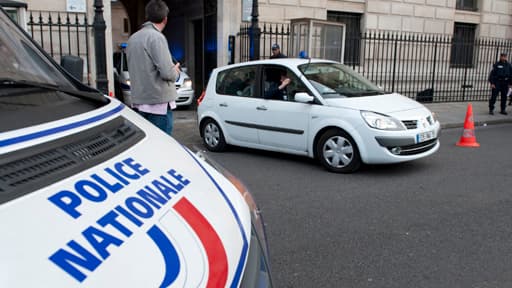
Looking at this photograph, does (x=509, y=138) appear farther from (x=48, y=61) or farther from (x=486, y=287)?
(x=48, y=61)

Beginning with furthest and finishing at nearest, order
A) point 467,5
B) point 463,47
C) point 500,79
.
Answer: point 467,5 < point 463,47 < point 500,79

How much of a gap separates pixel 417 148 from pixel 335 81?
1551mm

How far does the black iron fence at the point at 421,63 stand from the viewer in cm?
1573

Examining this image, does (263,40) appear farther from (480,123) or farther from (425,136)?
(425,136)

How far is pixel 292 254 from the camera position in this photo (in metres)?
3.72

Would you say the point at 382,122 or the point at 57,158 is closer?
the point at 57,158

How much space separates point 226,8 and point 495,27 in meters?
12.8

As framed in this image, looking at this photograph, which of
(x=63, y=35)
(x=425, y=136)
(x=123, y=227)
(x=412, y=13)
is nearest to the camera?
(x=123, y=227)

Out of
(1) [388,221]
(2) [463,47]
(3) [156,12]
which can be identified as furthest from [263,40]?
(2) [463,47]

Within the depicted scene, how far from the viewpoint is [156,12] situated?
15.5 ft

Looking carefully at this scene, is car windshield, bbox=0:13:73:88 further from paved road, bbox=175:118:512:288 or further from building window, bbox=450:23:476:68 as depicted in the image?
building window, bbox=450:23:476:68

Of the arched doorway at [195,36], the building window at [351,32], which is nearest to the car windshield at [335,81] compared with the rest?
the arched doorway at [195,36]

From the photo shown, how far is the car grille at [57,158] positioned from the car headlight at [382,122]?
458cm

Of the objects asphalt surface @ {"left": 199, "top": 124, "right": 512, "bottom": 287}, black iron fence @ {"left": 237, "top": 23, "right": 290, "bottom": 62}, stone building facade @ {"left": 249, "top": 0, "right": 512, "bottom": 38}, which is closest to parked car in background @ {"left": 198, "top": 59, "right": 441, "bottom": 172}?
asphalt surface @ {"left": 199, "top": 124, "right": 512, "bottom": 287}
